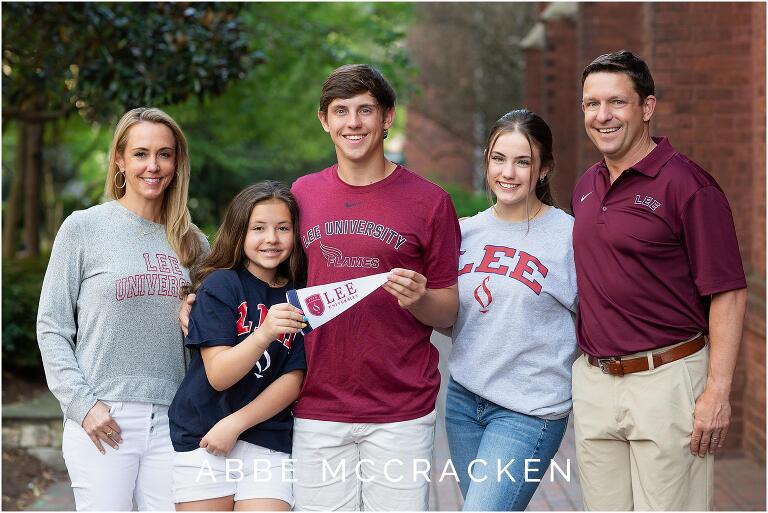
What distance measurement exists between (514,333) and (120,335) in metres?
1.51

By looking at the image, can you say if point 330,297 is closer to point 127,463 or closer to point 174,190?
point 174,190

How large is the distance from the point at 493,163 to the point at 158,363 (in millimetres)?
1524

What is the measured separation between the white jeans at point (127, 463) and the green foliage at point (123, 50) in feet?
13.5

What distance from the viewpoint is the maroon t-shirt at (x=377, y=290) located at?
3.69 m

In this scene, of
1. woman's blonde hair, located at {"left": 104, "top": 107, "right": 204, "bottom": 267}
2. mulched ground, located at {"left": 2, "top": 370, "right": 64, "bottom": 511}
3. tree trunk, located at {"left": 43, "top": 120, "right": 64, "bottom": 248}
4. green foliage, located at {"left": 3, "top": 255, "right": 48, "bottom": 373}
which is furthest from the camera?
tree trunk, located at {"left": 43, "top": 120, "right": 64, "bottom": 248}

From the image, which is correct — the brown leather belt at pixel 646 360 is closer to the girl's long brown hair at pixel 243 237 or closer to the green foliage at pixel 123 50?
the girl's long brown hair at pixel 243 237

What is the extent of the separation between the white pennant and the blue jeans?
720 mm

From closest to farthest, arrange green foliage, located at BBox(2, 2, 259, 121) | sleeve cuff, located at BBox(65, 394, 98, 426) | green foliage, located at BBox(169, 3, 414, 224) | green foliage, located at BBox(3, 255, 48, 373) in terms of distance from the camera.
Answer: sleeve cuff, located at BBox(65, 394, 98, 426)
green foliage, located at BBox(2, 2, 259, 121)
green foliage, located at BBox(3, 255, 48, 373)
green foliage, located at BBox(169, 3, 414, 224)

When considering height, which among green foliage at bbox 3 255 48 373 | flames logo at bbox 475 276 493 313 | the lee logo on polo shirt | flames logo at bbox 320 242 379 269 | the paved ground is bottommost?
the paved ground

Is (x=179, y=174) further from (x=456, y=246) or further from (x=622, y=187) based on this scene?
(x=622, y=187)

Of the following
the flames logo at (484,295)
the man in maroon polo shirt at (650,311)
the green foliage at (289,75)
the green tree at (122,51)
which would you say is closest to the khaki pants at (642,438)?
the man in maroon polo shirt at (650,311)

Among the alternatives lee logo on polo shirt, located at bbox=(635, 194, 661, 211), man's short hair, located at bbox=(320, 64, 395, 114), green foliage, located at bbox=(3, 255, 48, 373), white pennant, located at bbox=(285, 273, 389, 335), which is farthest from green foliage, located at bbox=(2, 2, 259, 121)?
lee logo on polo shirt, located at bbox=(635, 194, 661, 211)

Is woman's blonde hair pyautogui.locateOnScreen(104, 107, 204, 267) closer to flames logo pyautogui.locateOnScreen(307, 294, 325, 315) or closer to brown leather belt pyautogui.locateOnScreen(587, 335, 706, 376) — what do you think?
flames logo pyautogui.locateOnScreen(307, 294, 325, 315)

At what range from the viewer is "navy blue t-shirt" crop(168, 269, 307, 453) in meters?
3.69
